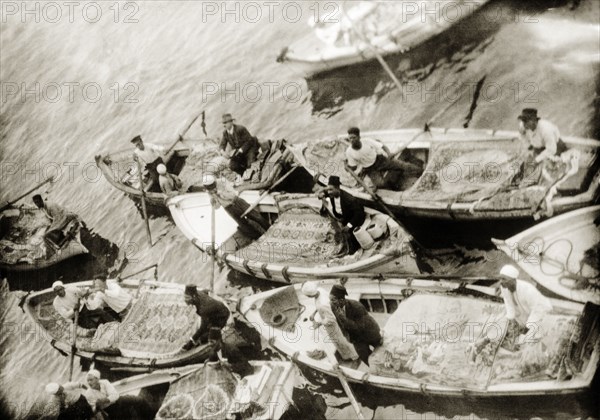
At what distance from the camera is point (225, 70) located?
20312mm

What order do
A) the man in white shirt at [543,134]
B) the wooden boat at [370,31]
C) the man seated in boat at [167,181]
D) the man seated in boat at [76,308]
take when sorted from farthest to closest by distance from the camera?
the wooden boat at [370,31] → the man seated in boat at [167,181] → the man seated in boat at [76,308] → the man in white shirt at [543,134]

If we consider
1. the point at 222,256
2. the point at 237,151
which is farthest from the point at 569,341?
the point at 237,151

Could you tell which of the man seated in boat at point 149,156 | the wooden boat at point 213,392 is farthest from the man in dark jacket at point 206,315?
the man seated in boat at point 149,156

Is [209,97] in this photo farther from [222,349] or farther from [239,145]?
[222,349]

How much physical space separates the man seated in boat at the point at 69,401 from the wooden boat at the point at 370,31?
10.8 m

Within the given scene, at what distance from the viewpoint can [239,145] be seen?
15.1m

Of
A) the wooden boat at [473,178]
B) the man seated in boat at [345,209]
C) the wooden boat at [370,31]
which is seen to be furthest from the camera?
the wooden boat at [370,31]

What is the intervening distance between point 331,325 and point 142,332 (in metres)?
5.12

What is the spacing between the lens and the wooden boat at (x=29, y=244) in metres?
16.1

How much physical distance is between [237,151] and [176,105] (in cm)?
614

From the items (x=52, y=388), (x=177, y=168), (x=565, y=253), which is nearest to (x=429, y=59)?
(x=177, y=168)

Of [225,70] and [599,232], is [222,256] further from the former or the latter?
[225,70]

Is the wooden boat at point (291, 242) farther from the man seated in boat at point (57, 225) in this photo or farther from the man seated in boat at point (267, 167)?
the man seated in boat at point (57, 225)

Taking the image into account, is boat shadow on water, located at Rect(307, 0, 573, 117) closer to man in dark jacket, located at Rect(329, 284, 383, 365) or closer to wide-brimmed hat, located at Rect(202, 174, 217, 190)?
wide-brimmed hat, located at Rect(202, 174, 217, 190)
